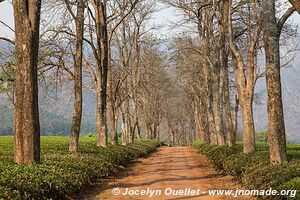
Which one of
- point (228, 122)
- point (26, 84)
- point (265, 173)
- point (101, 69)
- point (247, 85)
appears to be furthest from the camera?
point (101, 69)

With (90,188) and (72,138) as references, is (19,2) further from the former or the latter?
(72,138)

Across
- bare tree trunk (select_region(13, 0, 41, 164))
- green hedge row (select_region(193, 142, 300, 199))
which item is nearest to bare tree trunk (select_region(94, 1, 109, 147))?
green hedge row (select_region(193, 142, 300, 199))

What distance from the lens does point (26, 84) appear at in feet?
34.0

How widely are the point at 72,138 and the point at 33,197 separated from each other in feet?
31.2

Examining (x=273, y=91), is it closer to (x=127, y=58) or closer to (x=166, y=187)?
(x=166, y=187)

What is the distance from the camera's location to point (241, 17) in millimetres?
19312

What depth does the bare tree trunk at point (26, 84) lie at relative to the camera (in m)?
10.2

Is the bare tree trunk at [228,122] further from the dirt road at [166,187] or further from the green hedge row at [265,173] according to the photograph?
the green hedge row at [265,173]

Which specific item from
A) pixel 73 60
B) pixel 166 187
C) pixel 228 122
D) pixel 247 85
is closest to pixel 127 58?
pixel 73 60

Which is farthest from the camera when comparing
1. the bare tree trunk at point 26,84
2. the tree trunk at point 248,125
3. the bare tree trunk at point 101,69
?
the bare tree trunk at point 101,69

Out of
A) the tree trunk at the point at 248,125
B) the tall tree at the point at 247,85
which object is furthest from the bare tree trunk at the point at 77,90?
the tree trunk at the point at 248,125

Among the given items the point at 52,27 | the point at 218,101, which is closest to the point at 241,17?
the point at 218,101

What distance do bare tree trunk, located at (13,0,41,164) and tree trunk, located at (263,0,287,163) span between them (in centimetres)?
660

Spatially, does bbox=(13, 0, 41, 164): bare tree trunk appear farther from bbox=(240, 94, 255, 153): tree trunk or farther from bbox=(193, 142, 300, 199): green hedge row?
bbox=(240, 94, 255, 153): tree trunk
